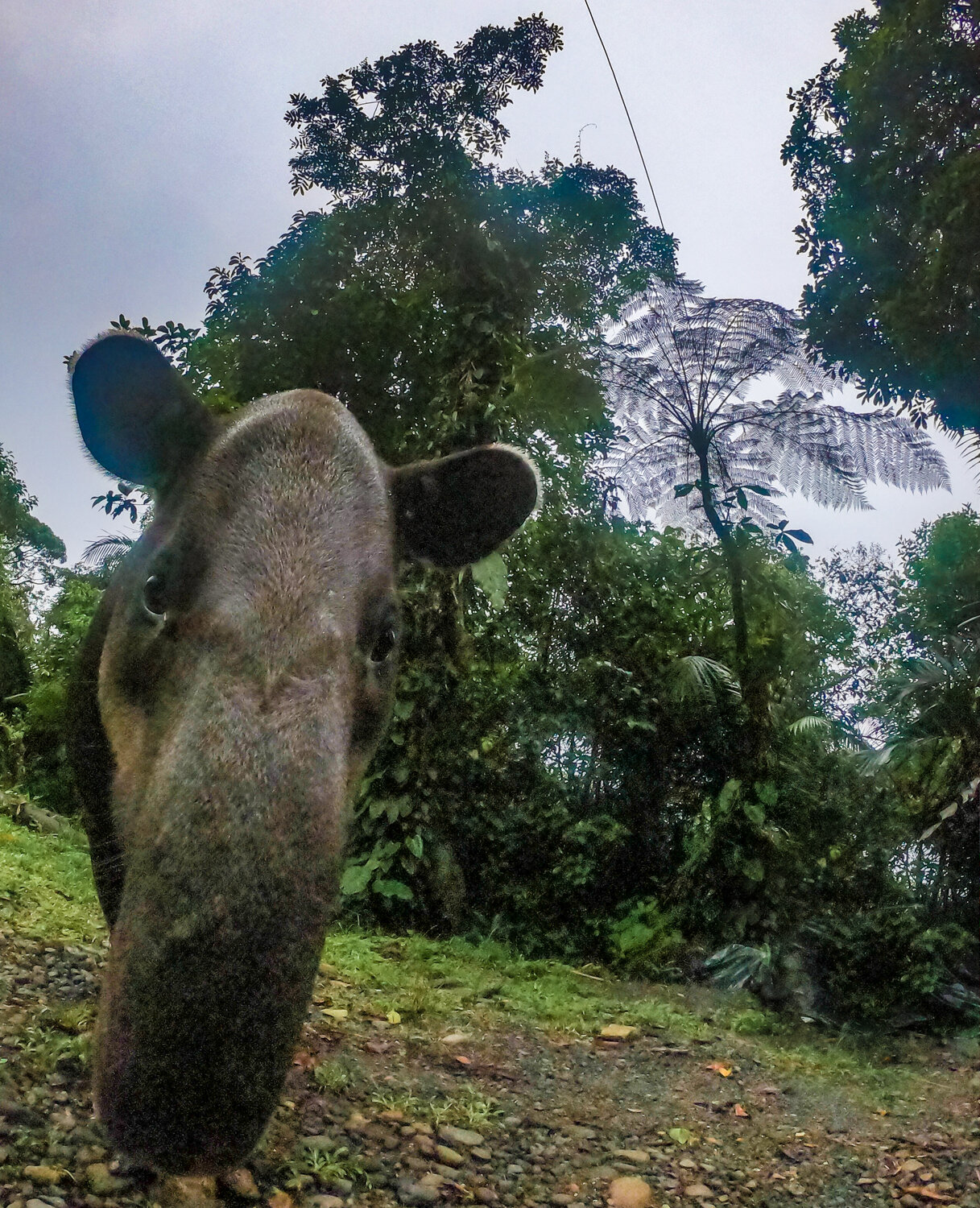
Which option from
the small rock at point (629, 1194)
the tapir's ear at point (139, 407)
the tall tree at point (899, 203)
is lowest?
the small rock at point (629, 1194)

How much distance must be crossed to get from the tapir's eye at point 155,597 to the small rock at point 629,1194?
81.0 inches

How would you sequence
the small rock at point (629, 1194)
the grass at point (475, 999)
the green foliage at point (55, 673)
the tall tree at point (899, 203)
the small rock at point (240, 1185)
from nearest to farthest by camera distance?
the small rock at point (240, 1185), the small rock at point (629, 1194), the green foliage at point (55, 673), the grass at point (475, 999), the tall tree at point (899, 203)

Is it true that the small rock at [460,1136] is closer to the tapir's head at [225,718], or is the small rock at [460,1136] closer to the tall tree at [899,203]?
the tapir's head at [225,718]

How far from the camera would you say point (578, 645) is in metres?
8.79

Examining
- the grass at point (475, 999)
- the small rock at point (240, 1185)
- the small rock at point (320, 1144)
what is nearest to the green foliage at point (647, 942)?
the grass at point (475, 999)

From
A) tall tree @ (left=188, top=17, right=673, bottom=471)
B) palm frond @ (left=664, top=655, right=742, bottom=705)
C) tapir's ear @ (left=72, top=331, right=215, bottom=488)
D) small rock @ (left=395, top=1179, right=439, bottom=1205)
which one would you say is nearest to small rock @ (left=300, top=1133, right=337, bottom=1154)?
small rock @ (left=395, top=1179, right=439, bottom=1205)

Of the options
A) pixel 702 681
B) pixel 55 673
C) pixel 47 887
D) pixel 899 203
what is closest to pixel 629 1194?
pixel 55 673

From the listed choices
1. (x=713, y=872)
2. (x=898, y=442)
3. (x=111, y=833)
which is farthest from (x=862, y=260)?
(x=111, y=833)

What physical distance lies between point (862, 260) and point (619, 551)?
306cm

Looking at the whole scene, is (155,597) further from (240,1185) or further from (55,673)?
(55,673)

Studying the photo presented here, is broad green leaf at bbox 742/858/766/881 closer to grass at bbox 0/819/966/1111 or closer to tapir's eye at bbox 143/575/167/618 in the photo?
grass at bbox 0/819/966/1111

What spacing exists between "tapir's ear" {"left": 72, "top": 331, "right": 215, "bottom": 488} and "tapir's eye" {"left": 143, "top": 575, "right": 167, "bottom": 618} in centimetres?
55

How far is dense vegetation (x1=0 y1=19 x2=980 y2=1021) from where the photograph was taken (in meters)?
4.40

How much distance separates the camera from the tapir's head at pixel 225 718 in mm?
1463
